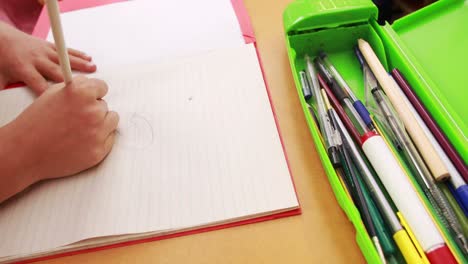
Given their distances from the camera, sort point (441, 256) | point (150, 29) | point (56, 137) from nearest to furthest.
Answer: point (441, 256), point (56, 137), point (150, 29)

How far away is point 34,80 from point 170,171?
0.25 metres

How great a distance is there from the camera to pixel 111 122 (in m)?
0.45

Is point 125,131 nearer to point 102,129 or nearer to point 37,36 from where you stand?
point 102,129

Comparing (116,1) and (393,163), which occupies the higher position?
(116,1)

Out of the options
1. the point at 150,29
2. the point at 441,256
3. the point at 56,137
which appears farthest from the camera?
the point at 150,29

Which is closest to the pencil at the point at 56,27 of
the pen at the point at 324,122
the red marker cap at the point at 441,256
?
the pen at the point at 324,122

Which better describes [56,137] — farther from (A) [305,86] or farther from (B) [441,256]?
(B) [441,256]

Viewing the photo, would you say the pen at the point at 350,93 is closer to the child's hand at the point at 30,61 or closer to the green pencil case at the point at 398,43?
the green pencil case at the point at 398,43

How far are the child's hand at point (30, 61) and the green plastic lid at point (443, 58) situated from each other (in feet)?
1.46

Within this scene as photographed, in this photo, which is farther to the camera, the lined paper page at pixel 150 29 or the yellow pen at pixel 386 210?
the lined paper page at pixel 150 29

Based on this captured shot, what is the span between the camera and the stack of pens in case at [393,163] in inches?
13.4

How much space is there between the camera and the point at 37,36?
0.58m

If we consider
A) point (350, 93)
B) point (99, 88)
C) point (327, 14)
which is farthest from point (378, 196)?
point (99, 88)

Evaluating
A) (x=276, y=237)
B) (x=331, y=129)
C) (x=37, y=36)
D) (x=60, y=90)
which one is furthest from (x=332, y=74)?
(x=37, y=36)
